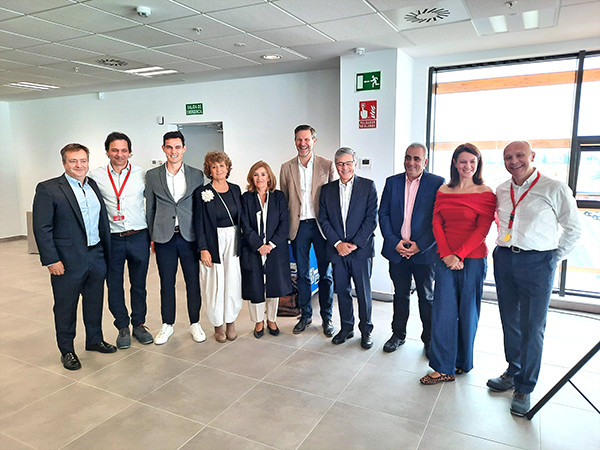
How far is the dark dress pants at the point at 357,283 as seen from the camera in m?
3.63

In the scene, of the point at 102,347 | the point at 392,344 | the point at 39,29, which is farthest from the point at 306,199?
the point at 39,29

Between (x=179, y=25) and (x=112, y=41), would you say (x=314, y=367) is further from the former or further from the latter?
(x=112, y=41)

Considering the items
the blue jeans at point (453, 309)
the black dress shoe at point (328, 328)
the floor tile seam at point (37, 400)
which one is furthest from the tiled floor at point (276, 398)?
the blue jeans at point (453, 309)

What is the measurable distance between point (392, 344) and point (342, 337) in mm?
456

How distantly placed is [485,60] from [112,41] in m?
4.28

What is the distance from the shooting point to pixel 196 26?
12.8ft

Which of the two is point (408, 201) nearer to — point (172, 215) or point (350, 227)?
point (350, 227)

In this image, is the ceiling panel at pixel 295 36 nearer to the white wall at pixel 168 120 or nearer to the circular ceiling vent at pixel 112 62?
the white wall at pixel 168 120

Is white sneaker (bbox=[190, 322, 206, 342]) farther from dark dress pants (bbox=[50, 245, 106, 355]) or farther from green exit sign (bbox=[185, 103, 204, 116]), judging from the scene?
green exit sign (bbox=[185, 103, 204, 116])

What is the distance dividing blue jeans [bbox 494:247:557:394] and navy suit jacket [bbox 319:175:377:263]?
3.50 feet

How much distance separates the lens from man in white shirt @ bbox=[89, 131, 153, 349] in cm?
354

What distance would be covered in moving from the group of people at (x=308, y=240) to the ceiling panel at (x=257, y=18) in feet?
3.29

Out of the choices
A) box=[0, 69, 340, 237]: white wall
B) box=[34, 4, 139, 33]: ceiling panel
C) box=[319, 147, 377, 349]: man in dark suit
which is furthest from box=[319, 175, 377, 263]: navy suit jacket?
box=[0, 69, 340, 237]: white wall

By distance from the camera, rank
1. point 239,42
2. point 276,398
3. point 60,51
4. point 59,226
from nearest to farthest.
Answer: point 276,398
point 59,226
point 239,42
point 60,51
